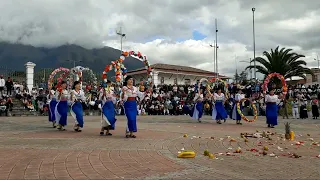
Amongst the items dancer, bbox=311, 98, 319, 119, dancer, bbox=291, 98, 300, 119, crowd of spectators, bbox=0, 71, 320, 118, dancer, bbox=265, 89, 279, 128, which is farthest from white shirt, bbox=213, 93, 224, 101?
dancer, bbox=311, 98, 319, 119

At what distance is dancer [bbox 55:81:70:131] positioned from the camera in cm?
1259

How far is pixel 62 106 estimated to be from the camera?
12656 millimetres

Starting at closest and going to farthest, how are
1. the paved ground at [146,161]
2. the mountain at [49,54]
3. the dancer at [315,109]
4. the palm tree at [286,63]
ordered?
the paved ground at [146,161] → the dancer at [315,109] → the palm tree at [286,63] → the mountain at [49,54]

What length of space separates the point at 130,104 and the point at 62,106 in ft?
11.9

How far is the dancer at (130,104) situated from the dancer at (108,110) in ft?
2.61

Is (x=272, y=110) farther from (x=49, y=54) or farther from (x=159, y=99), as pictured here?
(x=49, y=54)

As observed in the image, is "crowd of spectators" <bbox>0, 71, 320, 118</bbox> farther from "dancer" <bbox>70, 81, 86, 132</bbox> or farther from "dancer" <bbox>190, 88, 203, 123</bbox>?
"dancer" <bbox>70, 81, 86, 132</bbox>

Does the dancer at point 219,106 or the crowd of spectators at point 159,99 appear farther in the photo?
the crowd of spectators at point 159,99

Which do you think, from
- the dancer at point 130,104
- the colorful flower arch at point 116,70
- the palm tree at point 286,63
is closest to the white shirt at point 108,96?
the colorful flower arch at point 116,70

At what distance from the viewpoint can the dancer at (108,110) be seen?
10914 mm

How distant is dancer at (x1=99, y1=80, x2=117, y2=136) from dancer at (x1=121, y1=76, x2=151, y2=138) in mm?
797

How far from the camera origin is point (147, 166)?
5.88m

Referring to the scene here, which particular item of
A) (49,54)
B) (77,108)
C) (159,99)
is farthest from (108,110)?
(49,54)

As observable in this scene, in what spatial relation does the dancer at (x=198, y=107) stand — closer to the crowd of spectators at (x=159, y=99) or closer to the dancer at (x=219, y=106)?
the dancer at (x=219, y=106)
